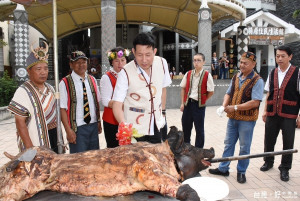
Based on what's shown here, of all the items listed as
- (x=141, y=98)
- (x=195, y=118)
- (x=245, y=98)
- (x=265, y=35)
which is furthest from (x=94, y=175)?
(x=265, y=35)

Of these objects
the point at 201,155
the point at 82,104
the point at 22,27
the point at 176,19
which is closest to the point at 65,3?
the point at 22,27

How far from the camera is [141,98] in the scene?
2807mm

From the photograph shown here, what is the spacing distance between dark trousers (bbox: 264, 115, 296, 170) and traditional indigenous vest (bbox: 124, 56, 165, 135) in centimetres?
234

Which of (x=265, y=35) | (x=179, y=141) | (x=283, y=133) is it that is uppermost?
(x=265, y=35)

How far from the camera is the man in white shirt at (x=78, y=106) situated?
10.6 ft

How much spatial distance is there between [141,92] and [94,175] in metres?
1.14

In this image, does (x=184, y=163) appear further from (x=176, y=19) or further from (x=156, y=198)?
(x=176, y=19)

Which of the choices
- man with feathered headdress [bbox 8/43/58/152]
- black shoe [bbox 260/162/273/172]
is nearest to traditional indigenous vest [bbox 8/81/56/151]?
man with feathered headdress [bbox 8/43/58/152]

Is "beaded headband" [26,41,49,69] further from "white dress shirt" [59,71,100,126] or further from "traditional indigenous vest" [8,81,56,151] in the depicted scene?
"white dress shirt" [59,71,100,126]

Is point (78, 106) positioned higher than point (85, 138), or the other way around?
point (78, 106)

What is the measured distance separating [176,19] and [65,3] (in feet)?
19.5

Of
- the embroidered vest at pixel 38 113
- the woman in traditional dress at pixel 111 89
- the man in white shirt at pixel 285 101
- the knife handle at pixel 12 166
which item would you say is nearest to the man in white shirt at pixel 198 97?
the man in white shirt at pixel 285 101

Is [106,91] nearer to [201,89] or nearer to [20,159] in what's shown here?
[20,159]

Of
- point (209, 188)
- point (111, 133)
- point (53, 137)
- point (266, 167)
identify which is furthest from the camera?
point (266, 167)
